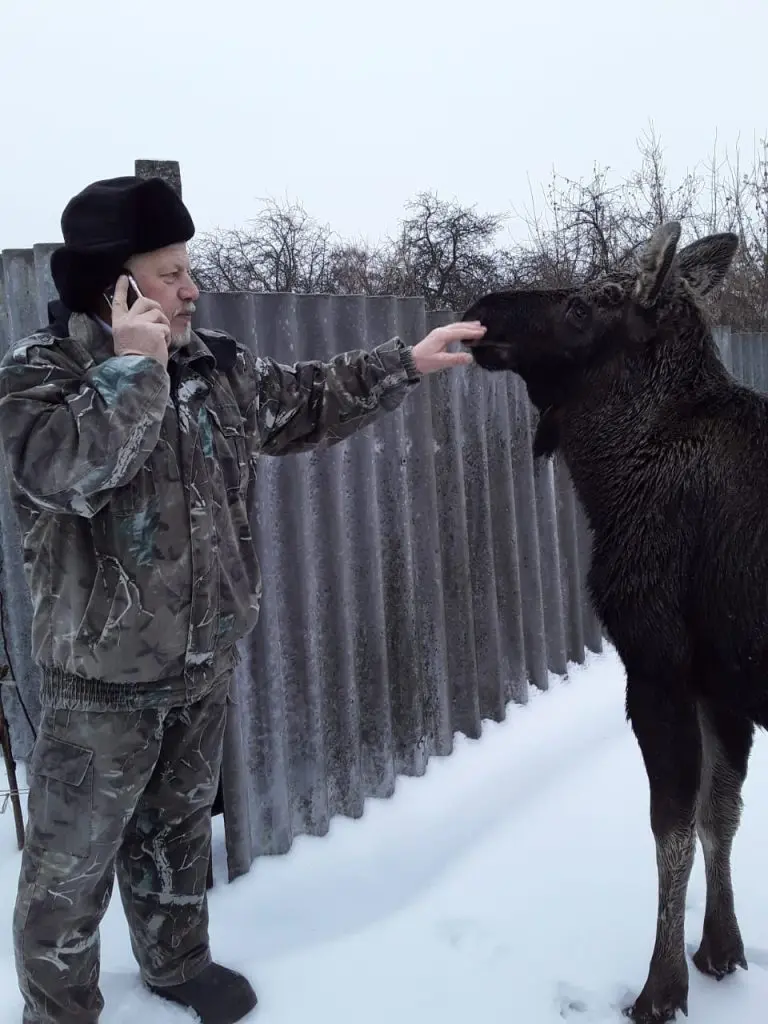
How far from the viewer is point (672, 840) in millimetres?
2584

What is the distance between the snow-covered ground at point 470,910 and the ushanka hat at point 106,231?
2.29 m

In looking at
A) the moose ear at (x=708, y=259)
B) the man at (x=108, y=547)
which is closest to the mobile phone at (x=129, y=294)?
the man at (x=108, y=547)

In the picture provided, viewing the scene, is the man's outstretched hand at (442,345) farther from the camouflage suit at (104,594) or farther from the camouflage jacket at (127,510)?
the camouflage suit at (104,594)

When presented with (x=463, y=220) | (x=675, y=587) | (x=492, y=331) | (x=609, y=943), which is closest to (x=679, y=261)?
(x=492, y=331)

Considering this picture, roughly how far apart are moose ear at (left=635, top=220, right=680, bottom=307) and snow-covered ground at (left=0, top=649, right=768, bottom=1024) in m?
2.35

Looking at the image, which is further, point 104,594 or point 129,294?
point 129,294

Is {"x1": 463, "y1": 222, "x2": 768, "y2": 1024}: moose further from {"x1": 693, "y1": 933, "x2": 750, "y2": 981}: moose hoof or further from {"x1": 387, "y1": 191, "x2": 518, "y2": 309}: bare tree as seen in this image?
{"x1": 387, "y1": 191, "x2": 518, "y2": 309}: bare tree

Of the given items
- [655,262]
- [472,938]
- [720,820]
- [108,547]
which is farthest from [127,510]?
[720,820]

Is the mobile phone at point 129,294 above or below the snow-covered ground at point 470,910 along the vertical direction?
above

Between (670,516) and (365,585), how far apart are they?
1831mm

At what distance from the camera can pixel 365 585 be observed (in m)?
3.98

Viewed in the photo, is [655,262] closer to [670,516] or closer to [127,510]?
[670,516]

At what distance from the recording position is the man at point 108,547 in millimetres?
1934

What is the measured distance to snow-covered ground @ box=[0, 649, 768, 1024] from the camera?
266 cm
